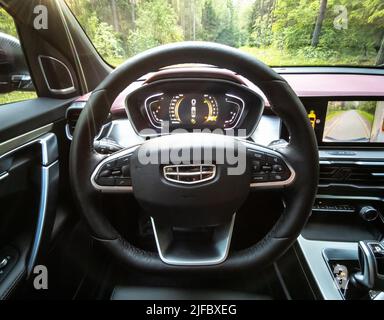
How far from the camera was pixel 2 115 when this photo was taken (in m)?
1.40

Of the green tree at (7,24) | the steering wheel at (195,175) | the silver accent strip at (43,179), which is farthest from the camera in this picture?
the green tree at (7,24)

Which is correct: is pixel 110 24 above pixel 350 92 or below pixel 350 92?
above

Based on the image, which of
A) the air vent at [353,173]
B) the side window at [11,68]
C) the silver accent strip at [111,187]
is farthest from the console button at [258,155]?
the side window at [11,68]

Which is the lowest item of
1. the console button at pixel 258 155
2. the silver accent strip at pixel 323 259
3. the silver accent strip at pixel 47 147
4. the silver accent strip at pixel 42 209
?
the silver accent strip at pixel 323 259

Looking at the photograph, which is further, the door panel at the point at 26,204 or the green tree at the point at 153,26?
the green tree at the point at 153,26

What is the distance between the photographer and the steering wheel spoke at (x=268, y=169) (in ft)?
3.62

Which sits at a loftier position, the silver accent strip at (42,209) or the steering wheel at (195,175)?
the steering wheel at (195,175)

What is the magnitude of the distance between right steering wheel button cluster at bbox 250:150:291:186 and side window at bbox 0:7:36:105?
1239 millimetres

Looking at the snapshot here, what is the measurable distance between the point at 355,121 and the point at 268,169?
2.73ft

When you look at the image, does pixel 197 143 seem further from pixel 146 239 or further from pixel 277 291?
pixel 277 291

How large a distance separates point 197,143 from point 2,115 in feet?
2.87

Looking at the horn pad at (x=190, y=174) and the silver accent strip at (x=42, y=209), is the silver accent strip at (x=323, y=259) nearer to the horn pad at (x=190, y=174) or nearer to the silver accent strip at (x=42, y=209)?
the horn pad at (x=190, y=174)

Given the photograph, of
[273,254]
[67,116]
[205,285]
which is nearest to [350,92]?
[273,254]
